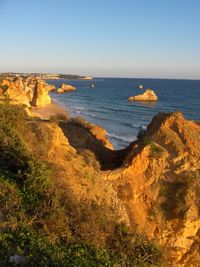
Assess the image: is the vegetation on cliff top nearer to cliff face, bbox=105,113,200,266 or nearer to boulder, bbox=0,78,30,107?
cliff face, bbox=105,113,200,266

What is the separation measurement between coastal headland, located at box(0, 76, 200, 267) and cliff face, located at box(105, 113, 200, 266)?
3 cm

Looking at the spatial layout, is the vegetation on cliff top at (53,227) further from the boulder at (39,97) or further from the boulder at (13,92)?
the boulder at (39,97)

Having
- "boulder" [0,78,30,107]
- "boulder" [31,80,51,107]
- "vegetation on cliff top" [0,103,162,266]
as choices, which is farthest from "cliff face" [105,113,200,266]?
"boulder" [31,80,51,107]

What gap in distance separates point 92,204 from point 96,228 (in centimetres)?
118

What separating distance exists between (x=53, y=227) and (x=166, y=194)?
530cm

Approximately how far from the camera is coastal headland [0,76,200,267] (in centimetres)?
968

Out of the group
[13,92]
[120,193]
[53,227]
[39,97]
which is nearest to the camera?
[53,227]

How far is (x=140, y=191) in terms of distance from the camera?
13.8 metres

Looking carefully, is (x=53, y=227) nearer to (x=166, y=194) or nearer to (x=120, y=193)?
(x=120, y=193)

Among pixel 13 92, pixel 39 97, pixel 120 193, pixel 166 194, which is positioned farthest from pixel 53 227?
pixel 39 97

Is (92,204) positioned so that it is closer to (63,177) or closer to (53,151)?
(63,177)

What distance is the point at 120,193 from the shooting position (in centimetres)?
1355

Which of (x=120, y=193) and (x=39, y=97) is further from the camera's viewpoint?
(x=39, y=97)

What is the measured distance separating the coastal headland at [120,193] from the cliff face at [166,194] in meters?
0.03
